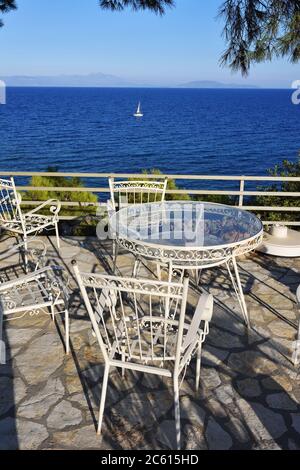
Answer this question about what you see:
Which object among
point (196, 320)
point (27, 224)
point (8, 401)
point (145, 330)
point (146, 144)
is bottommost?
point (146, 144)

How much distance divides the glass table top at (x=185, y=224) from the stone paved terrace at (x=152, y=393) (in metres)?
0.64

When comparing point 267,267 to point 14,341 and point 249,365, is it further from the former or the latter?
point 14,341

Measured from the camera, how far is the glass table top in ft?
9.42

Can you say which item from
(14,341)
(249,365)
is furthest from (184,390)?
(14,341)

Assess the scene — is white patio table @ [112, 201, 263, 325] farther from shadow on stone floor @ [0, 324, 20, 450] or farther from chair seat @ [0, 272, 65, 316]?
shadow on stone floor @ [0, 324, 20, 450]

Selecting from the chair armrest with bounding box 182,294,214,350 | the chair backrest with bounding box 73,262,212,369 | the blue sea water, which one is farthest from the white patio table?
the blue sea water

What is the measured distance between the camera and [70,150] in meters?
31.2

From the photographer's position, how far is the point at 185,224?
132 inches

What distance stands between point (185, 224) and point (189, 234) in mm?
279

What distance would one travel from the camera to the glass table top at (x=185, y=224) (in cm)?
287

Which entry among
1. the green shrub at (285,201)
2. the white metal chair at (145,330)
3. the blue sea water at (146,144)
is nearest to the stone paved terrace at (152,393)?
the white metal chair at (145,330)

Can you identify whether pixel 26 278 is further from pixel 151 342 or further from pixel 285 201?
pixel 285 201

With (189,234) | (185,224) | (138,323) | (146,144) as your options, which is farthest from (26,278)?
(146,144)

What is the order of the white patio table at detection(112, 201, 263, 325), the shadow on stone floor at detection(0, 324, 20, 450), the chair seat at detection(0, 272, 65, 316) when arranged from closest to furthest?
the shadow on stone floor at detection(0, 324, 20, 450) < the chair seat at detection(0, 272, 65, 316) < the white patio table at detection(112, 201, 263, 325)
